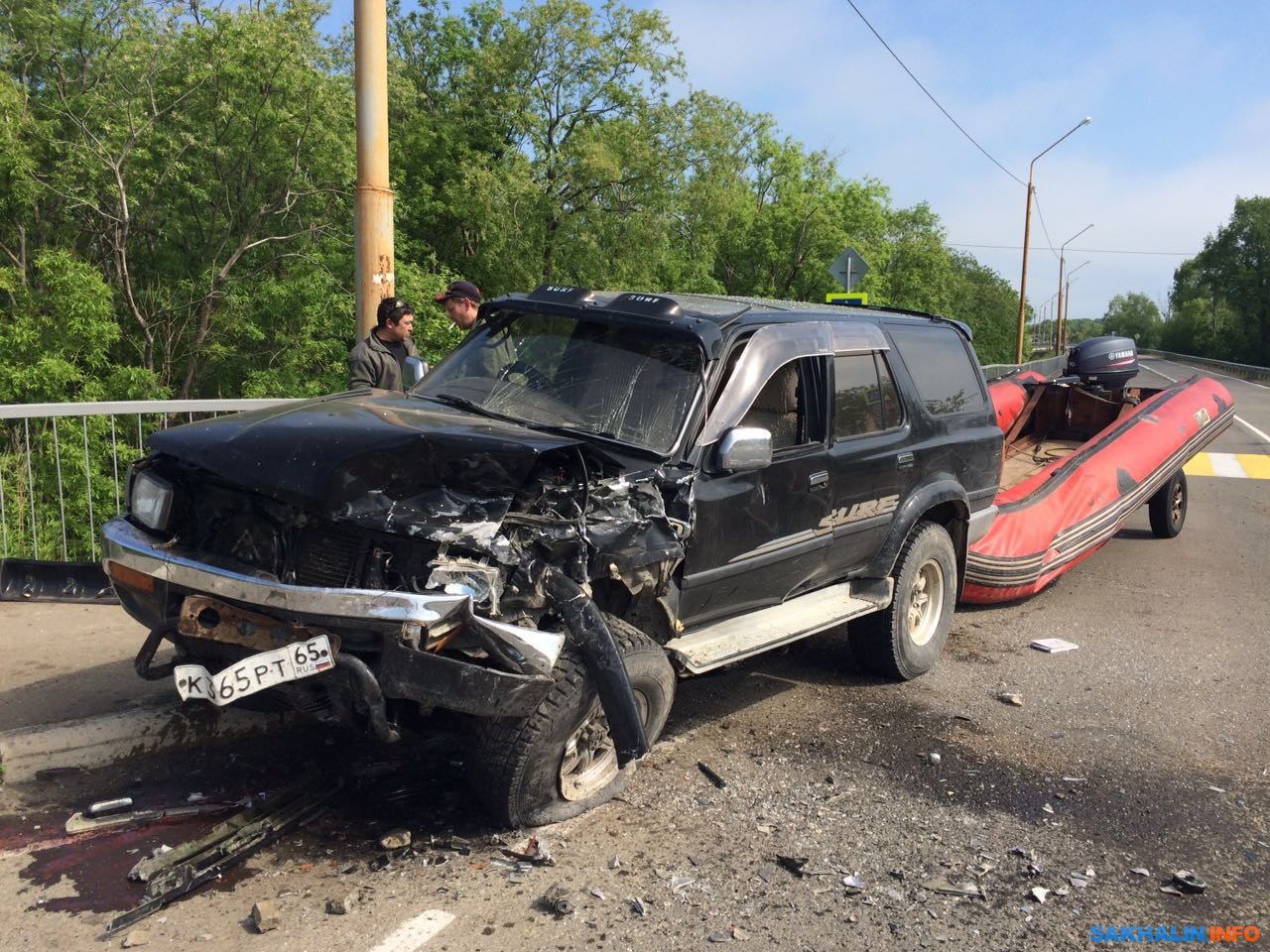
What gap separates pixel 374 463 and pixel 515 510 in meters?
0.51

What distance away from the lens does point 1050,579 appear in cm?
754

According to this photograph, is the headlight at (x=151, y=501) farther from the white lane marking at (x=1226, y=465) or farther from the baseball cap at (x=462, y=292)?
the white lane marking at (x=1226, y=465)

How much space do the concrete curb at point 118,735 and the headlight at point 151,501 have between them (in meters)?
0.97

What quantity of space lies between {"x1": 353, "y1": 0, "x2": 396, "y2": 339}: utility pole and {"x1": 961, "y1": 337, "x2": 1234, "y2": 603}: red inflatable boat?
183 inches

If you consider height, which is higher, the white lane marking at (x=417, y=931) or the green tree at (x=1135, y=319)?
the green tree at (x=1135, y=319)

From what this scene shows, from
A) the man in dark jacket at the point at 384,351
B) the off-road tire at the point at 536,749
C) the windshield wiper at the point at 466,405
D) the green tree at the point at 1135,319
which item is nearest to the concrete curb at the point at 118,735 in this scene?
the off-road tire at the point at 536,749

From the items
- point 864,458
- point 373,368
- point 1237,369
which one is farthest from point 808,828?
point 1237,369

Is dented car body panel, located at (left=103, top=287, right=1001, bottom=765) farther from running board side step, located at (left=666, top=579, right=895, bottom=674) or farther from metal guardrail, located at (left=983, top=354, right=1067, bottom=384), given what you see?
metal guardrail, located at (left=983, top=354, right=1067, bottom=384)

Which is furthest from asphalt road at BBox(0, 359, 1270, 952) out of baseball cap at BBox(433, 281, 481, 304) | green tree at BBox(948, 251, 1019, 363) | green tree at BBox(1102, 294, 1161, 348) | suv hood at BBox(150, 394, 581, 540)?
green tree at BBox(1102, 294, 1161, 348)

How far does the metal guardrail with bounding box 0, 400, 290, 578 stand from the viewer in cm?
645

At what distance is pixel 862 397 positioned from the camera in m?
5.16

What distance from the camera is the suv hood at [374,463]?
3217 millimetres

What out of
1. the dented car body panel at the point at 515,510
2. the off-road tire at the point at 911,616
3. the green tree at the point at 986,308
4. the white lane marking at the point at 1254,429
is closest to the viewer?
the dented car body panel at the point at 515,510

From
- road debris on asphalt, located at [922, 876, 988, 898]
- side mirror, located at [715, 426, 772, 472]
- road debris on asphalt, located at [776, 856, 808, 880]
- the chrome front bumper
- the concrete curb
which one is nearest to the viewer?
the chrome front bumper
